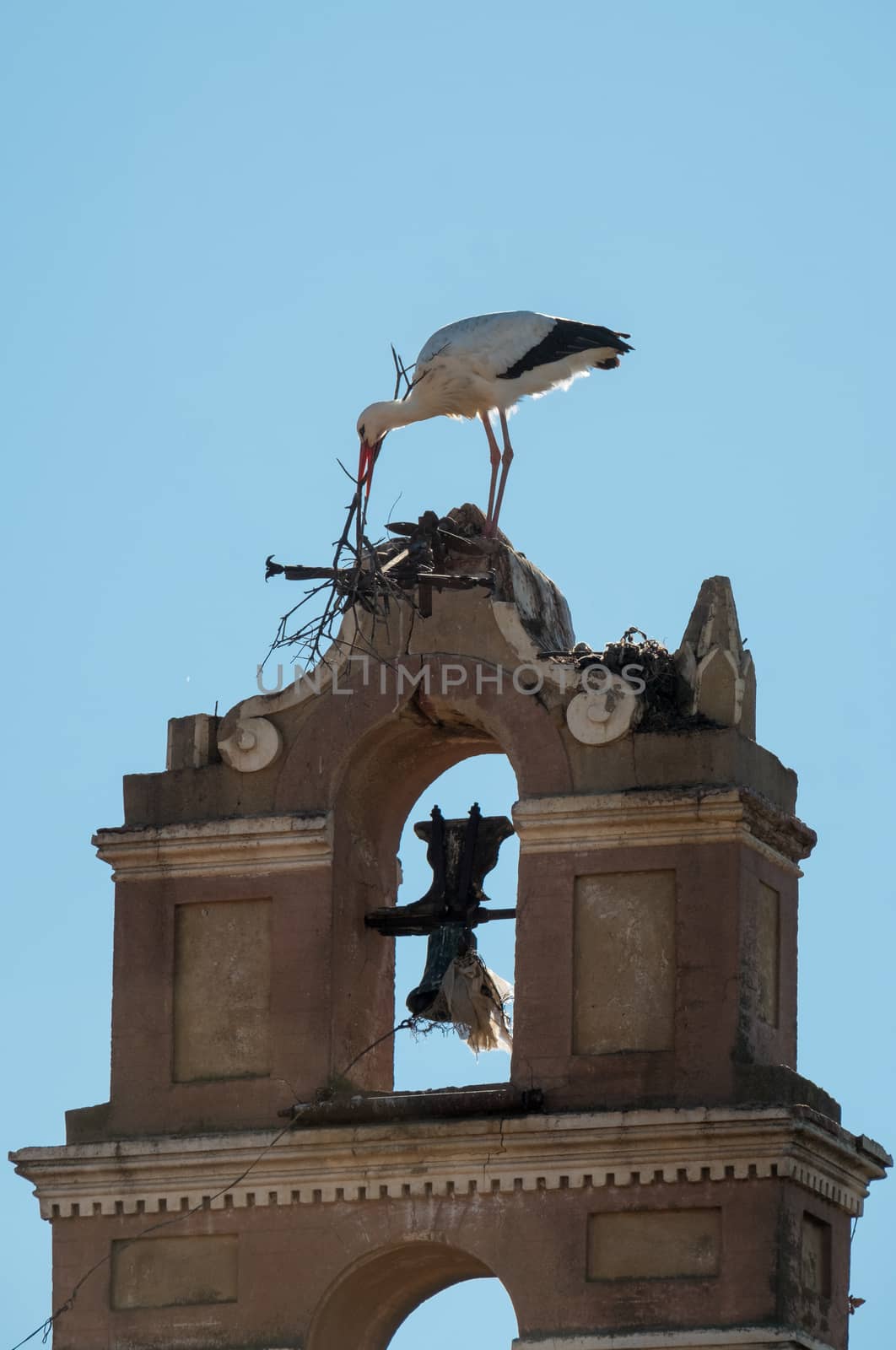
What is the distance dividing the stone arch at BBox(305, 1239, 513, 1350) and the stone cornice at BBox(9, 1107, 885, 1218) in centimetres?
44

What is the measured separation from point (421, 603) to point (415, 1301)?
4.31 meters

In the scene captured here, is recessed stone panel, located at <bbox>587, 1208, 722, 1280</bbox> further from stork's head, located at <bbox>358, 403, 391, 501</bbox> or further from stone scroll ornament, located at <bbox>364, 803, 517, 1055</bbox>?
stork's head, located at <bbox>358, 403, 391, 501</bbox>

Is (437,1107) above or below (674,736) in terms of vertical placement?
below

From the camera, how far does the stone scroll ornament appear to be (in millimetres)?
32344

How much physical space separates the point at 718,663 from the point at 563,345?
2591 mm

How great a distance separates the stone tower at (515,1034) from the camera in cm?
3039

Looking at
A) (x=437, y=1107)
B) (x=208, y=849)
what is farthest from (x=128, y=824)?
(x=437, y=1107)

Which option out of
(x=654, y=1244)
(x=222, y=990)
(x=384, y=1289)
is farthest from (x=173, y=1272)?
(x=654, y=1244)

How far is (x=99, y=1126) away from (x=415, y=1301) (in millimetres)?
2235

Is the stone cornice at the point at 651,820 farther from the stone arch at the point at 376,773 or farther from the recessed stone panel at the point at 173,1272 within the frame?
the recessed stone panel at the point at 173,1272

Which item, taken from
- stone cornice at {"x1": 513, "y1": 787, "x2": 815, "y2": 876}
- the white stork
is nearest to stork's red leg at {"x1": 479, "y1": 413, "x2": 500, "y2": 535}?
the white stork

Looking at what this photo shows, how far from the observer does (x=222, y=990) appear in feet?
105

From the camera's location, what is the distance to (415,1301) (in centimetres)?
3209

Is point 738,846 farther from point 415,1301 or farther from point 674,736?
point 415,1301
